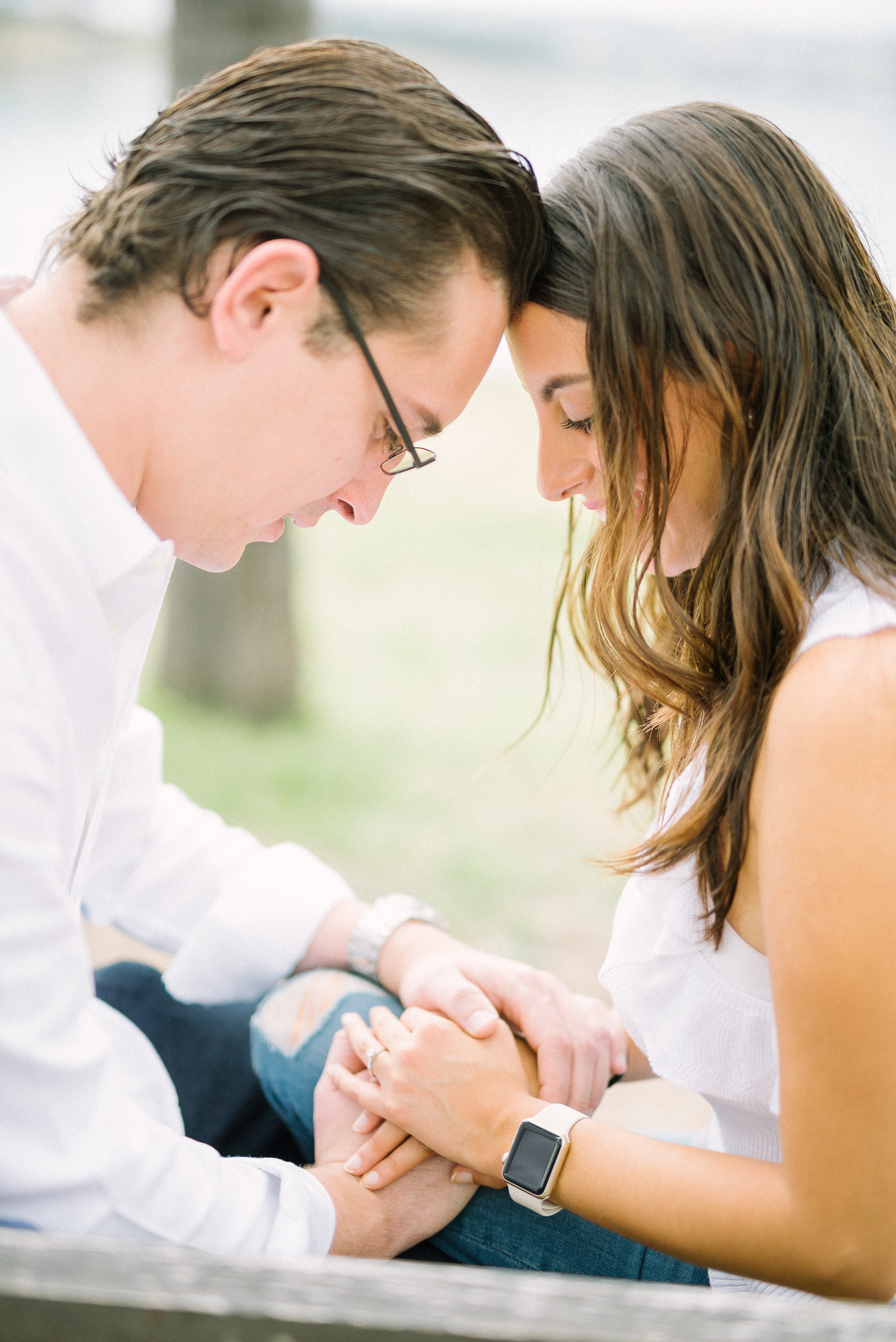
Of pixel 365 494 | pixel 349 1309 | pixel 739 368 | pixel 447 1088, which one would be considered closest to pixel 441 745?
pixel 365 494

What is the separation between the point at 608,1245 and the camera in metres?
1.62

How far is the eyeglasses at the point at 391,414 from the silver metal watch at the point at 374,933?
0.83m

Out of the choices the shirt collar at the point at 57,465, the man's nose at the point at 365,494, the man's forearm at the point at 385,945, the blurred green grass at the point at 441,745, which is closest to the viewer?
the shirt collar at the point at 57,465

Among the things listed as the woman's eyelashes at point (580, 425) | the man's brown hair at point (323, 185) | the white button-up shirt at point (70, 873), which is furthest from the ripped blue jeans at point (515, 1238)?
the man's brown hair at point (323, 185)

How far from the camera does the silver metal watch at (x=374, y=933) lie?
6.60ft

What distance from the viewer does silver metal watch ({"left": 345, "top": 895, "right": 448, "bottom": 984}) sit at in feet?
6.60

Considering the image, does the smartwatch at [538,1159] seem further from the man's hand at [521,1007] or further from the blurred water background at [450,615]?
the blurred water background at [450,615]

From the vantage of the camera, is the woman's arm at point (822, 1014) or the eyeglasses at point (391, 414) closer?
the woman's arm at point (822, 1014)

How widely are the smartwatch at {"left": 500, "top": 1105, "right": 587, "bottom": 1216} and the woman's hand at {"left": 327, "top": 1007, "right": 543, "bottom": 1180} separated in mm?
56

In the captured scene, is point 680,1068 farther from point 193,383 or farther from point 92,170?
point 92,170

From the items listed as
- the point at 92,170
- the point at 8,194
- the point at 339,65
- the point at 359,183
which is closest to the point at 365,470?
the point at 359,183

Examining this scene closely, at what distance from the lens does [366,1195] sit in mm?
1604

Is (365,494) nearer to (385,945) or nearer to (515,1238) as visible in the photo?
(385,945)

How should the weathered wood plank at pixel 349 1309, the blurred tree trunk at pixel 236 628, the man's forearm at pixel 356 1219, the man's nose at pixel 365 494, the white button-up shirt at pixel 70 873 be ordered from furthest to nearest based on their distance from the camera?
the blurred tree trunk at pixel 236 628 → the man's nose at pixel 365 494 → the man's forearm at pixel 356 1219 → the white button-up shirt at pixel 70 873 → the weathered wood plank at pixel 349 1309
